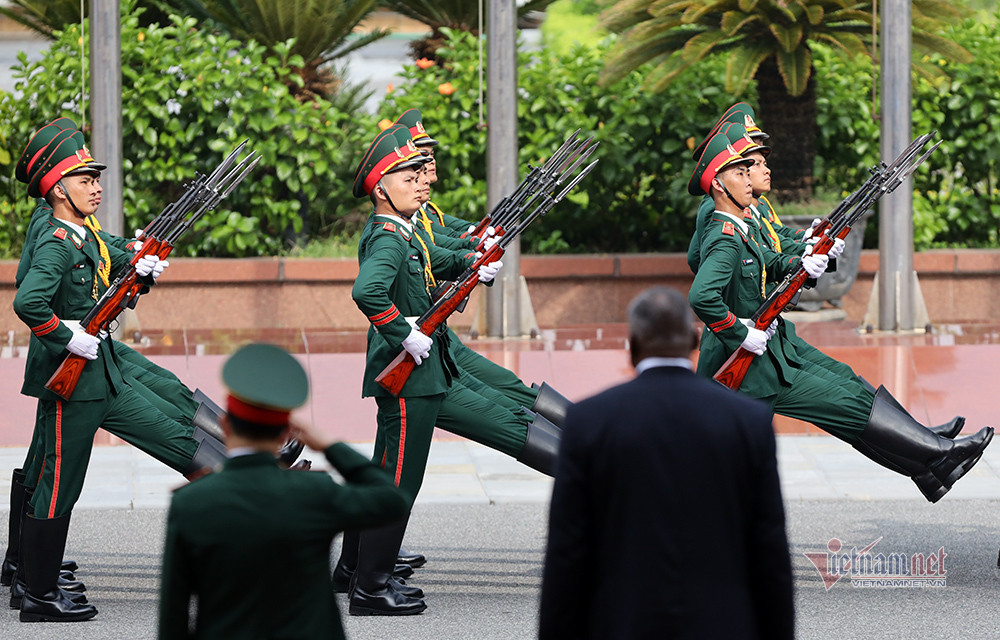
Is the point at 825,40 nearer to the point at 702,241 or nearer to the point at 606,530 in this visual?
the point at 702,241

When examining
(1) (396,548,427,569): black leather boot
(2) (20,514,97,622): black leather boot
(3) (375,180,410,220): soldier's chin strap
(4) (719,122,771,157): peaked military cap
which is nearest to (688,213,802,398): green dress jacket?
(4) (719,122,771,157): peaked military cap

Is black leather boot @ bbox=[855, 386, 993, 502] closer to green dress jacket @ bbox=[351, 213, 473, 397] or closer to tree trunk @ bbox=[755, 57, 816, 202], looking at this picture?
green dress jacket @ bbox=[351, 213, 473, 397]

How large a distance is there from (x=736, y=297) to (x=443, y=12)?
9.29m

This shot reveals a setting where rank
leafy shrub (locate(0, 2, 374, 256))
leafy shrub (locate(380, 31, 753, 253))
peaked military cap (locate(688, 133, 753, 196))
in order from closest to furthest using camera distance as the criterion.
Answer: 1. peaked military cap (locate(688, 133, 753, 196))
2. leafy shrub (locate(0, 2, 374, 256))
3. leafy shrub (locate(380, 31, 753, 253))

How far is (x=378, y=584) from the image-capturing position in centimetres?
648

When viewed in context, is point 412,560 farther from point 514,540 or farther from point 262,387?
point 262,387

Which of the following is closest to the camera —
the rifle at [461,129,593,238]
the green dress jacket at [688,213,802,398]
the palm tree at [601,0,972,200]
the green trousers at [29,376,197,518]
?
Answer: the green trousers at [29,376,197,518]

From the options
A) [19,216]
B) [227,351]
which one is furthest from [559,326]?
[19,216]

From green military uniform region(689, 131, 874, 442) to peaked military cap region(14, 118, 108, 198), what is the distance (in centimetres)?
250

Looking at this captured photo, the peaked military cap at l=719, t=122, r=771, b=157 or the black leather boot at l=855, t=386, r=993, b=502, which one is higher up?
the peaked military cap at l=719, t=122, r=771, b=157

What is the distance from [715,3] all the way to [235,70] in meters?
3.98

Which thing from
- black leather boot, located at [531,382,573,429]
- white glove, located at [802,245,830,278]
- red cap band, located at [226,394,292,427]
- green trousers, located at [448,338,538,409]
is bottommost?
black leather boot, located at [531,382,573,429]

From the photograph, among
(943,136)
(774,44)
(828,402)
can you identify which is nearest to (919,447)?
(828,402)

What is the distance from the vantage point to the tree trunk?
46.2 ft
